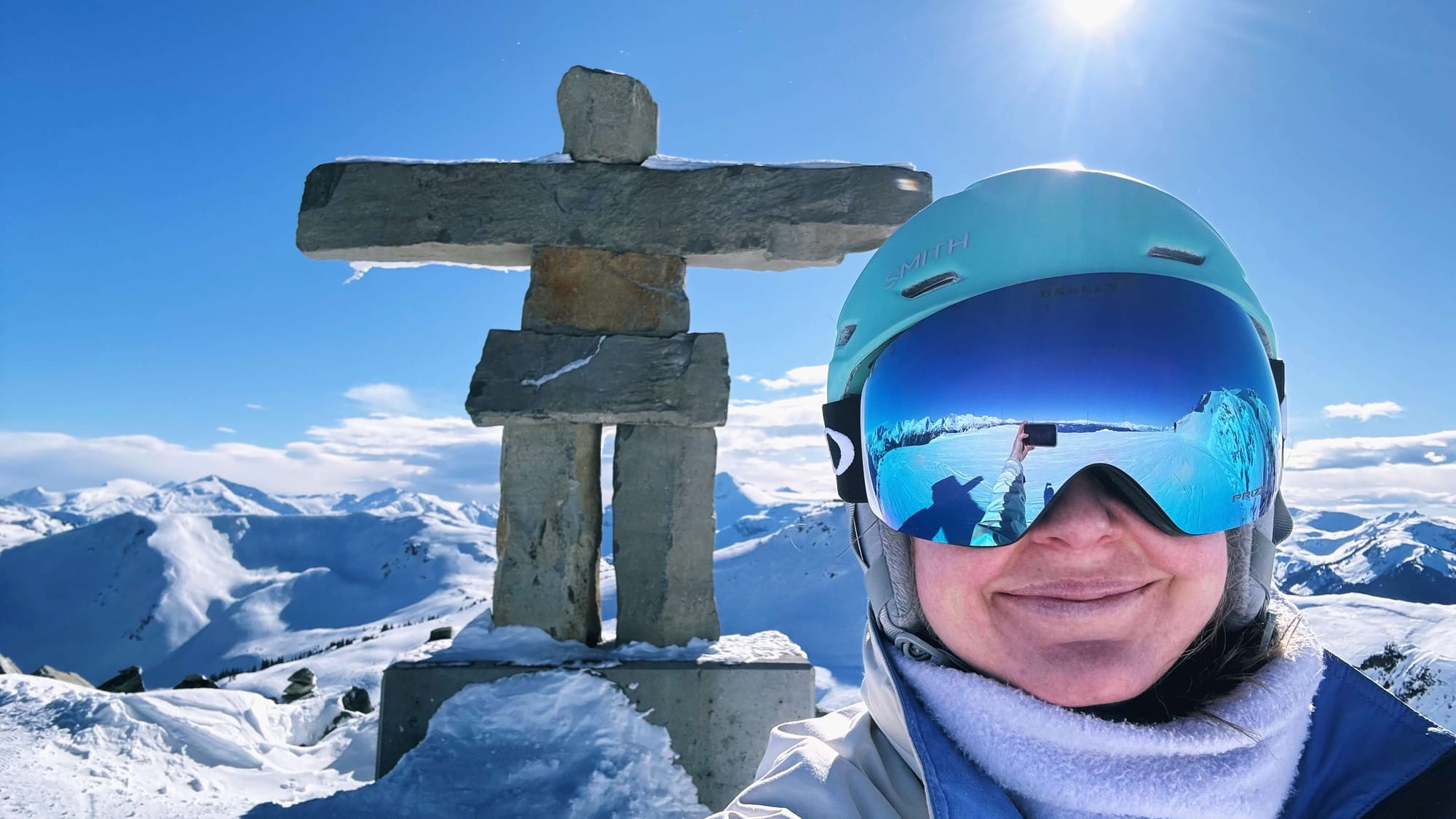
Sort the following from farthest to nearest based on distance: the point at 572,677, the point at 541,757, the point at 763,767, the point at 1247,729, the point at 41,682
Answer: the point at 41,682, the point at 572,677, the point at 541,757, the point at 763,767, the point at 1247,729

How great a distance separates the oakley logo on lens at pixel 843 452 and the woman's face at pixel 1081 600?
359mm

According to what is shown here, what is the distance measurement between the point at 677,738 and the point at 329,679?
7.74 metres

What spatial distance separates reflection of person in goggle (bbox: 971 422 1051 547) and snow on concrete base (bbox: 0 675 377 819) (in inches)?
154

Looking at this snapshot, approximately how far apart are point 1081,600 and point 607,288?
12.3ft

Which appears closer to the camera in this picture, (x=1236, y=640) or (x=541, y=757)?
(x=1236, y=640)

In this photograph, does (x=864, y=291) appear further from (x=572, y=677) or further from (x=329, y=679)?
(x=329, y=679)

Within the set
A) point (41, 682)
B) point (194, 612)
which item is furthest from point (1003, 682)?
point (194, 612)

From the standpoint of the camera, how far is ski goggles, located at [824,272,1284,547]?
3.56 ft

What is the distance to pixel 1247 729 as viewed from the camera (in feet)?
3.13

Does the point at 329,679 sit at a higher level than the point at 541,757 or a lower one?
lower

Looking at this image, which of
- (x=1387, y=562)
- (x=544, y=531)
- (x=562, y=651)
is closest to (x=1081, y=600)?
(x=562, y=651)

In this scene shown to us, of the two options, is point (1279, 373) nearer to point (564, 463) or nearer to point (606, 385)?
point (606, 385)

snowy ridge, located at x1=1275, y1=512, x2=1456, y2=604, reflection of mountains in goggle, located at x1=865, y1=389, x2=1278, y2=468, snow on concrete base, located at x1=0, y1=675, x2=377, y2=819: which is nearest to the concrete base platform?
snow on concrete base, located at x1=0, y1=675, x2=377, y2=819

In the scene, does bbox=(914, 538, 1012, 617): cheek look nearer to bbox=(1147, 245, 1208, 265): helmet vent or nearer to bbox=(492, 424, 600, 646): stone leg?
bbox=(1147, 245, 1208, 265): helmet vent
